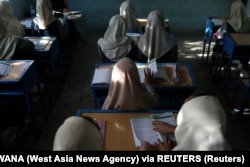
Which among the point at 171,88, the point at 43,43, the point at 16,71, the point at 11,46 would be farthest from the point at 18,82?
the point at 171,88

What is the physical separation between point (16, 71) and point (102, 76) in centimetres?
102

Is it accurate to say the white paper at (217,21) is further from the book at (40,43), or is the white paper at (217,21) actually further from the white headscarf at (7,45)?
the white headscarf at (7,45)

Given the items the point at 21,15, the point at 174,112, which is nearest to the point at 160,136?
the point at 174,112

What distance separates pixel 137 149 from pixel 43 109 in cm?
196

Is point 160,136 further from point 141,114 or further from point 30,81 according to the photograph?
point 30,81

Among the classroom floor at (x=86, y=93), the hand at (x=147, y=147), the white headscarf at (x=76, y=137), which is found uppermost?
the white headscarf at (x=76, y=137)

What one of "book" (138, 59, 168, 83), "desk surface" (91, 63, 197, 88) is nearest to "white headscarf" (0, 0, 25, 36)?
"desk surface" (91, 63, 197, 88)

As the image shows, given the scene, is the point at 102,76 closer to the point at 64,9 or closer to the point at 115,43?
the point at 115,43

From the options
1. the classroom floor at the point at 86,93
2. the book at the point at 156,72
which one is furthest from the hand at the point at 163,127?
A: the classroom floor at the point at 86,93

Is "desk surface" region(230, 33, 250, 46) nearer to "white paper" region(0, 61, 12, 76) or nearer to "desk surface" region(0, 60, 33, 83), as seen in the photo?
"desk surface" region(0, 60, 33, 83)

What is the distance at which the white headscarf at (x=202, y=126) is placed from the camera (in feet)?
4.22

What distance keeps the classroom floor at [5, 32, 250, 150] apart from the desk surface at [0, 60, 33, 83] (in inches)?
30.2

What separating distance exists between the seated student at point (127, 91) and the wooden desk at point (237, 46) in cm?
203

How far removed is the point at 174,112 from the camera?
216cm
